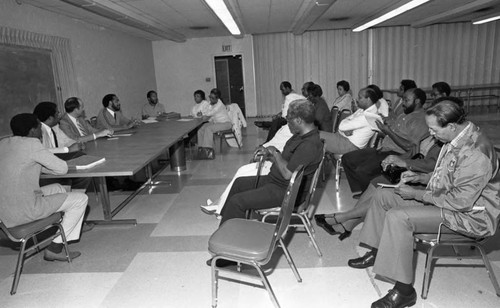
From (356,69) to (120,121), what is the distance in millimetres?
7447

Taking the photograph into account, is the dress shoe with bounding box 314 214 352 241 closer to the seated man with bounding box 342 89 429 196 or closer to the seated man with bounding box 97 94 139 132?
the seated man with bounding box 342 89 429 196

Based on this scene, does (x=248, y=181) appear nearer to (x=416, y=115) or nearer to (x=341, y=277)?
(x=341, y=277)

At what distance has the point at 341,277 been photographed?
246 centimetres

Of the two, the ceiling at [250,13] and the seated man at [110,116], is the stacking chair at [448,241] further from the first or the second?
the ceiling at [250,13]

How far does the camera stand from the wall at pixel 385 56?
33.5ft

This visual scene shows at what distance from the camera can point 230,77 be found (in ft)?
36.0

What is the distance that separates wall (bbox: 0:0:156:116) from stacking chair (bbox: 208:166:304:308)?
14.9 ft

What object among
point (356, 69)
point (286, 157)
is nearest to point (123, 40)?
point (356, 69)

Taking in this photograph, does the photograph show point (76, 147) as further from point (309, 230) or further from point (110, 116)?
point (309, 230)

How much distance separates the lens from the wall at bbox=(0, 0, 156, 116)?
5.23m

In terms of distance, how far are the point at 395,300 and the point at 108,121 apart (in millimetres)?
4737

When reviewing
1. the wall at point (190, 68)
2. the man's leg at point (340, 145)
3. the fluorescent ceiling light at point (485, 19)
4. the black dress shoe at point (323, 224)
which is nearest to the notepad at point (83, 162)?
the black dress shoe at point (323, 224)

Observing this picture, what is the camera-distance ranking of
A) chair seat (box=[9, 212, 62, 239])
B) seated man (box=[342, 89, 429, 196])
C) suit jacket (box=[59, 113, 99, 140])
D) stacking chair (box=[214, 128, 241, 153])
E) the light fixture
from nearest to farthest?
chair seat (box=[9, 212, 62, 239]) < seated man (box=[342, 89, 429, 196]) < suit jacket (box=[59, 113, 99, 140]) < stacking chair (box=[214, 128, 241, 153]) < the light fixture

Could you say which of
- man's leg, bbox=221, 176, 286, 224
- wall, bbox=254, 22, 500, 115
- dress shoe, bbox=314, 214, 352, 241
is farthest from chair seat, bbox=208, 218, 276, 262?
wall, bbox=254, 22, 500, 115
